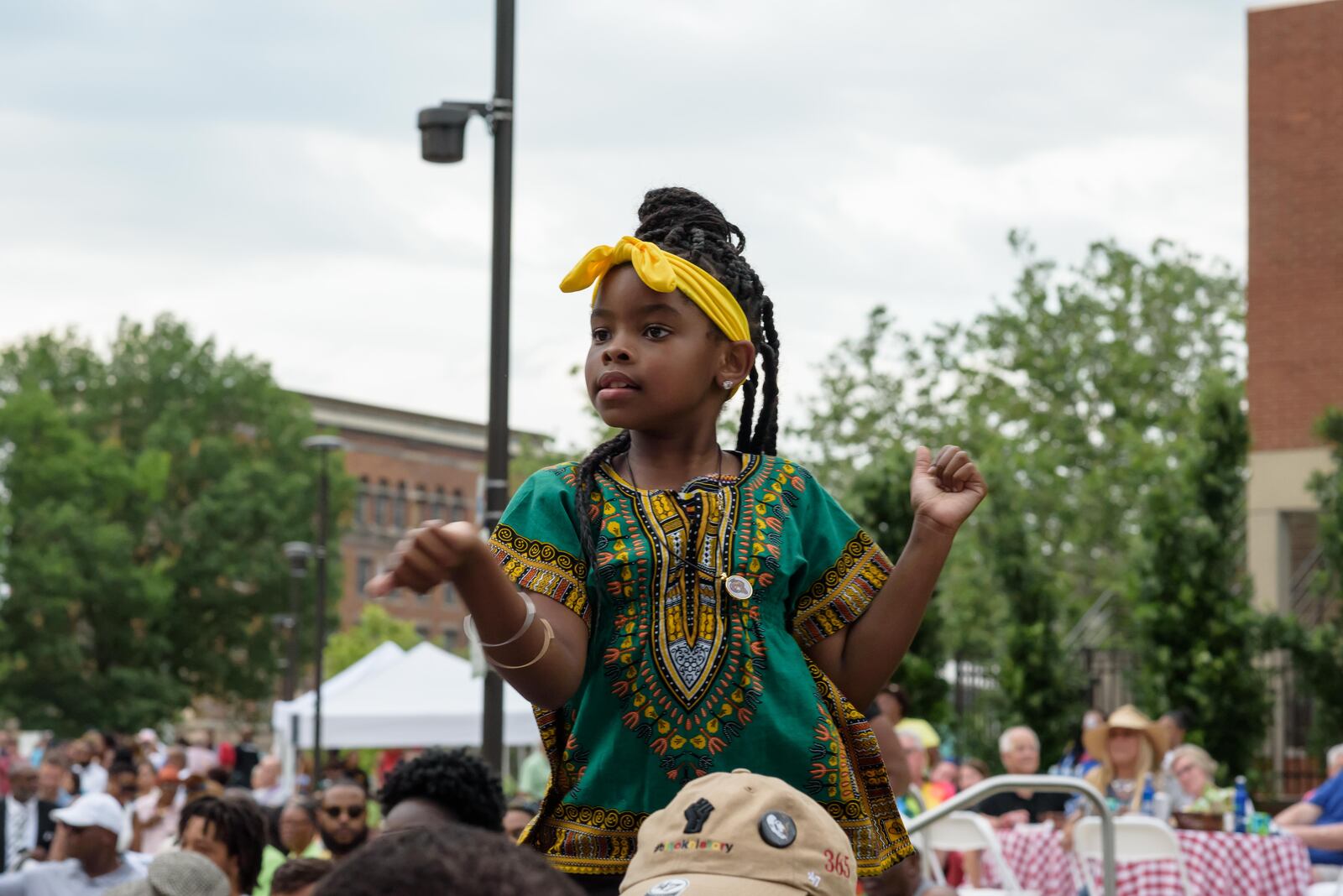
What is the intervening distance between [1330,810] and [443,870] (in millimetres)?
10428

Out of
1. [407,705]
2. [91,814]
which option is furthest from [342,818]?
[407,705]

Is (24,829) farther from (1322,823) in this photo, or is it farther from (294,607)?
(294,607)

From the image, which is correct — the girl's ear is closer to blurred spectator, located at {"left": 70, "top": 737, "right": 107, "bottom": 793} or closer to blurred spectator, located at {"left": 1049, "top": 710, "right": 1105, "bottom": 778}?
blurred spectator, located at {"left": 1049, "top": 710, "right": 1105, "bottom": 778}

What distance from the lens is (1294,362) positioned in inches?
930

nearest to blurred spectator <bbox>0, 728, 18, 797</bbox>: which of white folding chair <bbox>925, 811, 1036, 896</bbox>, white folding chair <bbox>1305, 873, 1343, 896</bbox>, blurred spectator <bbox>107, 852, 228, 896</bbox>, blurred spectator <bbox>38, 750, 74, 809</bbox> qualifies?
blurred spectator <bbox>38, 750, 74, 809</bbox>

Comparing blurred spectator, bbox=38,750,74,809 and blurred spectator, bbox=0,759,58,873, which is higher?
blurred spectator, bbox=38,750,74,809

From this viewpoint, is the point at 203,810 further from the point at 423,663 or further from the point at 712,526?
the point at 423,663

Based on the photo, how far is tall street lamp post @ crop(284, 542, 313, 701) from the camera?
39562mm

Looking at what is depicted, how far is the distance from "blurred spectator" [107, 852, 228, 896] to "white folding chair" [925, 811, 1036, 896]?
15.7 ft

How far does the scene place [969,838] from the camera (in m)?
10.6

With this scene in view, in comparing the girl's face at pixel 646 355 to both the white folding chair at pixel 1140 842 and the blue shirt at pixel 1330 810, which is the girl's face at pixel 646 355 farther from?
the blue shirt at pixel 1330 810

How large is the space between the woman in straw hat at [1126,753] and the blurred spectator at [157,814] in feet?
22.2

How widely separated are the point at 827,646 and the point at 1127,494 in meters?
30.7

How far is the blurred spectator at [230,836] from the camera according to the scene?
7.48 m
